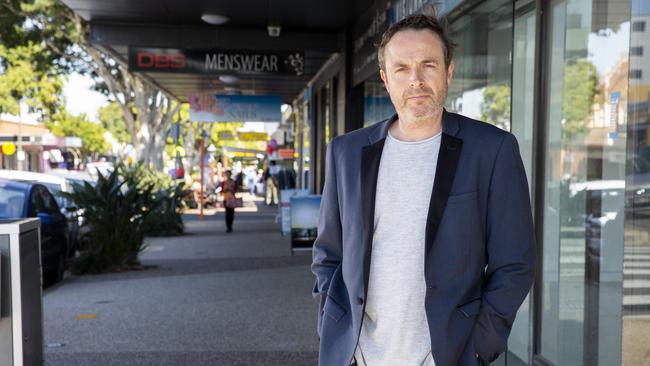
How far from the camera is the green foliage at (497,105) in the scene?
18.9 feet

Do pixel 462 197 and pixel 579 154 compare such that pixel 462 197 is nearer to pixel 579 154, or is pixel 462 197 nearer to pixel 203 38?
pixel 579 154

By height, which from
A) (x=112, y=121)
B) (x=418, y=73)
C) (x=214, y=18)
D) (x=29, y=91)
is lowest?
(x=418, y=73)

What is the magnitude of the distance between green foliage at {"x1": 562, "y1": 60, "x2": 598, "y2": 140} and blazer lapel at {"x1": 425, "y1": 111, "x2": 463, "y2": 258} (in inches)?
91.1

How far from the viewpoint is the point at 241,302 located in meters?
8.75

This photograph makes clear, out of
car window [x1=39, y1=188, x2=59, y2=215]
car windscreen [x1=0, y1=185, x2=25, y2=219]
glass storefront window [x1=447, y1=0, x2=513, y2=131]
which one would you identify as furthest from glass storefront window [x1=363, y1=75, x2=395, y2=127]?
car windscreen [x1=0, y1=185, x2=25, y2=219]

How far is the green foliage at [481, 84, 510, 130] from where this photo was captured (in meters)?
5.76

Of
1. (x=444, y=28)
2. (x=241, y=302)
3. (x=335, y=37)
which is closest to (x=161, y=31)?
(x=335, y=37)

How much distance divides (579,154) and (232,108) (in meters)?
16.5

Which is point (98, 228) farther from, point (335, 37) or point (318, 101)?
point (318, 101)

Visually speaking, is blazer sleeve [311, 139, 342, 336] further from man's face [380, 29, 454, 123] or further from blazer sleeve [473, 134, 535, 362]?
blazer sleeve [473, 134, 535, 362]

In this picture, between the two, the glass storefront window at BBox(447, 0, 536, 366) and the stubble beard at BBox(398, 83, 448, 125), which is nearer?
the stubble beard at BBox(398, 83, 448, 125)

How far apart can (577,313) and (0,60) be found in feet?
91.6

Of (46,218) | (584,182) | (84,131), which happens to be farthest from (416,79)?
(84,131)

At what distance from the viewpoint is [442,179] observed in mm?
2295
